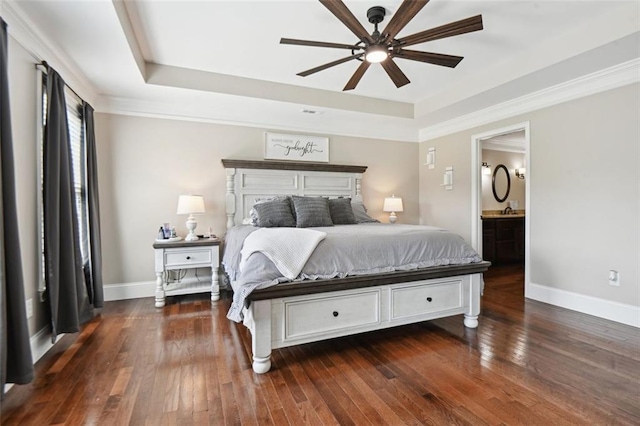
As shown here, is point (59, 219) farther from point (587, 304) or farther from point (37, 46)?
point (587, 304)

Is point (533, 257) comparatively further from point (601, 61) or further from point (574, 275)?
point (601, 61)

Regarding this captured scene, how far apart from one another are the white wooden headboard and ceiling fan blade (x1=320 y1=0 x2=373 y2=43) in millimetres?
2440

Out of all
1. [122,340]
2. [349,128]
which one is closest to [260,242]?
[122,340]

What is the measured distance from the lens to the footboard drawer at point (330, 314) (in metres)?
2.18

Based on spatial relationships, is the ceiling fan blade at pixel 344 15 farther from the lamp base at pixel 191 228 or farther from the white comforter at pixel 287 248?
the lamp base at pixel 191 228

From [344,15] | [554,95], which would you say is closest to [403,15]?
[344,15]

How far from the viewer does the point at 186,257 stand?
354 centimetres

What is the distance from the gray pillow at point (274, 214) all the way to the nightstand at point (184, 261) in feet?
2.08

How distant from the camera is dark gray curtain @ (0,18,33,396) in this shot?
67.8 inches

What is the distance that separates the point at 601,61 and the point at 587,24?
17.3 inches

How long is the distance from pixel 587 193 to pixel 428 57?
229cm

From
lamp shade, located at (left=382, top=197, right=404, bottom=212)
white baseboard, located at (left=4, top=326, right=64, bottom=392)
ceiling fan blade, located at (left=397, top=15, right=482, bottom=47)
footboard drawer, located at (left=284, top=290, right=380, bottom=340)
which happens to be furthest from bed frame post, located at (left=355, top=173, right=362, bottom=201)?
white baseboard, located at (left=4, top=326, right=64, bottom=392)

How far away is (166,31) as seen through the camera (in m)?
2.68

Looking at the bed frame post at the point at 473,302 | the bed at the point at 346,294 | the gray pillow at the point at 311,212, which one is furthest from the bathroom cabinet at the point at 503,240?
the gray pillow at the point at 311,212
